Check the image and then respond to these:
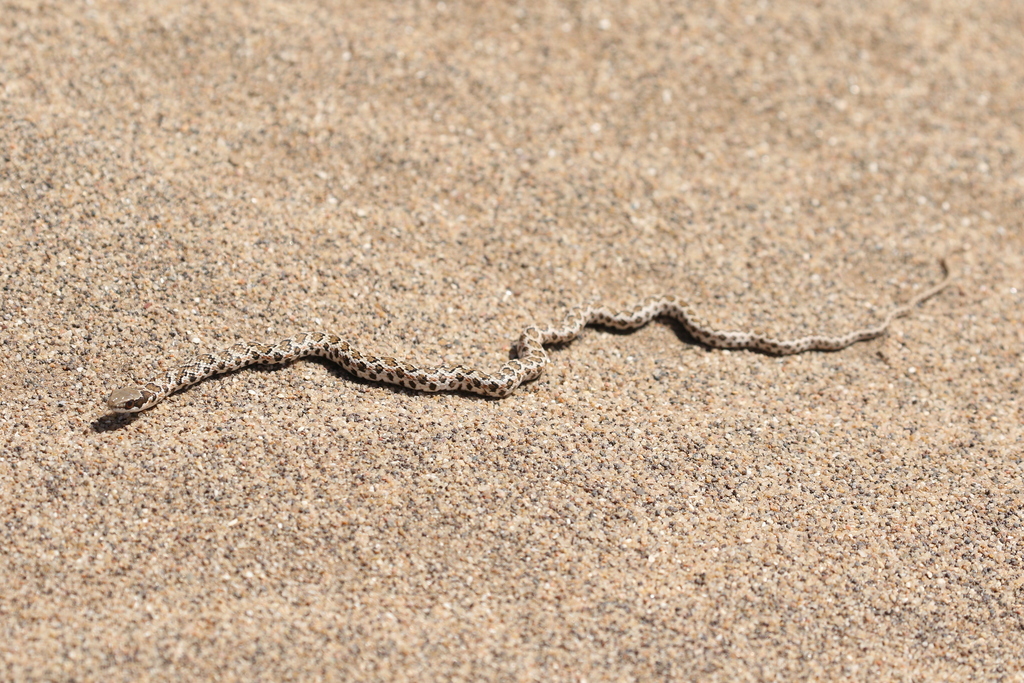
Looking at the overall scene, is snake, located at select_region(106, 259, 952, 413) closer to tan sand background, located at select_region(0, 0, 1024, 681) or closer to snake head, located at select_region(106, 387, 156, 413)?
snake head, located at select_region(106, 387, 156, 413)

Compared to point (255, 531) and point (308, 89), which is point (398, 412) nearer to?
point (255, 531)

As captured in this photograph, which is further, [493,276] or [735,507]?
[493,276]

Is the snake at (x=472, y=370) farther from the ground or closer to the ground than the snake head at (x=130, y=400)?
closer to the ground

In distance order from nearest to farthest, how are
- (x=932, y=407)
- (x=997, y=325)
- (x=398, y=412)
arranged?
(x=398, y=412) → (x=932, y=407) → (x=997, y=325)

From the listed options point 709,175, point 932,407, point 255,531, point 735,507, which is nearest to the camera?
point 255,531

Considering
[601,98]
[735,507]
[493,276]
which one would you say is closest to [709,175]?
[601,98]

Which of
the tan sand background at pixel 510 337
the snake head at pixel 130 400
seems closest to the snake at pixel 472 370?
the snake head at pixel 130 400

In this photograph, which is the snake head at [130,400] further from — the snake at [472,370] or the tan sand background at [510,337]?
the tan sand background at [510,337]
